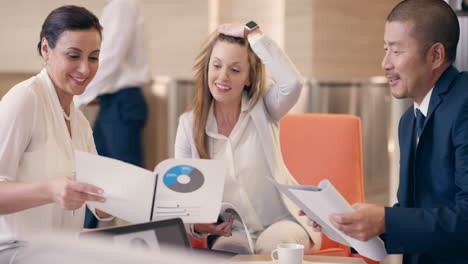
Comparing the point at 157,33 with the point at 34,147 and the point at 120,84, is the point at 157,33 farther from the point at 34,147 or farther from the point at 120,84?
the point at 34,147

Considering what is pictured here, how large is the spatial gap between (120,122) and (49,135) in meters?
2.07

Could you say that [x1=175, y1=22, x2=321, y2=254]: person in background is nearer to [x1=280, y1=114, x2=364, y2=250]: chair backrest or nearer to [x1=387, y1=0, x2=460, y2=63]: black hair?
[x1=280, y1=114, x2=364, y2=250]: chair backrest

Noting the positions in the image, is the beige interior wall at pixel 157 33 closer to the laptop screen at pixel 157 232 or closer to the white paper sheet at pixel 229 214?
the white paper sheet at pixel 229 214

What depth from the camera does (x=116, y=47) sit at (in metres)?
3.65

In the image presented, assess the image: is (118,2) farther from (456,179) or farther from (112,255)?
(112,255)

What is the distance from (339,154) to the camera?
2.19m

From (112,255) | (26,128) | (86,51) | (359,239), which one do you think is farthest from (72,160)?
(112,255)

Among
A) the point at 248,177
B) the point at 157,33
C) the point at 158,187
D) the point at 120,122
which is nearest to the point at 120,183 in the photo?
the point at 158,187

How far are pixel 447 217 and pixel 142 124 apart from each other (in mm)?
2721

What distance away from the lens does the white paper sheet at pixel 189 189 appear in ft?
4.43

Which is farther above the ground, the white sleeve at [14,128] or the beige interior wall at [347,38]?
the beige interior wall at [347,38]

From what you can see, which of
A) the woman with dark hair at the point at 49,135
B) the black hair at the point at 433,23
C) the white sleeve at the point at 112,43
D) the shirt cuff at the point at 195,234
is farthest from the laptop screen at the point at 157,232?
the white sleeve at the point at 112,43

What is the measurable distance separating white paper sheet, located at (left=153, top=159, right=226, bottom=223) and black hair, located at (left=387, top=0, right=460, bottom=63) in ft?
2.17

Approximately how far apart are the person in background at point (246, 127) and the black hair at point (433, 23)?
1.81ft
